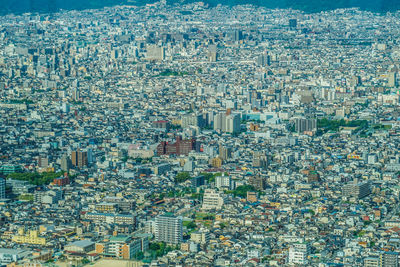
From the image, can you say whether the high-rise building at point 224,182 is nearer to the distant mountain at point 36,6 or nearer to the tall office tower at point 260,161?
the tall office tower at point 260,161

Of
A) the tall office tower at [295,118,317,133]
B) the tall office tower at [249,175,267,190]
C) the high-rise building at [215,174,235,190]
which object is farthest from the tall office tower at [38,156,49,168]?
the tall office tower at [295,118,317,133]

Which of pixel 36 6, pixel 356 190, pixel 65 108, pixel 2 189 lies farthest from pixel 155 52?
pixel 356 190

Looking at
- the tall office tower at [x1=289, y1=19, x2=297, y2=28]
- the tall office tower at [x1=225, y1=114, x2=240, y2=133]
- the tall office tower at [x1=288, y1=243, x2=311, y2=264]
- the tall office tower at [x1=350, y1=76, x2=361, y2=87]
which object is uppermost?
the tall office tower at [x1=289, y1=19, x2=297, y2=28]

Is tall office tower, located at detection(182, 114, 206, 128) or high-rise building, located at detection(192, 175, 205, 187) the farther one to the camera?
tall office tower, located at detection(182, 114, 206, 128)

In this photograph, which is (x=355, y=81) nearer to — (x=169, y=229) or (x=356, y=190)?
(x=356, y=190)

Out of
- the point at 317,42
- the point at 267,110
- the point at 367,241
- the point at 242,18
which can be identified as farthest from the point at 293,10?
the point at 367,241

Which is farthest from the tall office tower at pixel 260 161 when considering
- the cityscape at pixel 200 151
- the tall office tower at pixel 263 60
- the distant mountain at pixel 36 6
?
the distant mountain at pixel 36 6

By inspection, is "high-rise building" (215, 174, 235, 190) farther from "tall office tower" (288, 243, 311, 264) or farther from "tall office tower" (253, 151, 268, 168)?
"tall office tower" (288, 243, 311, 264)
